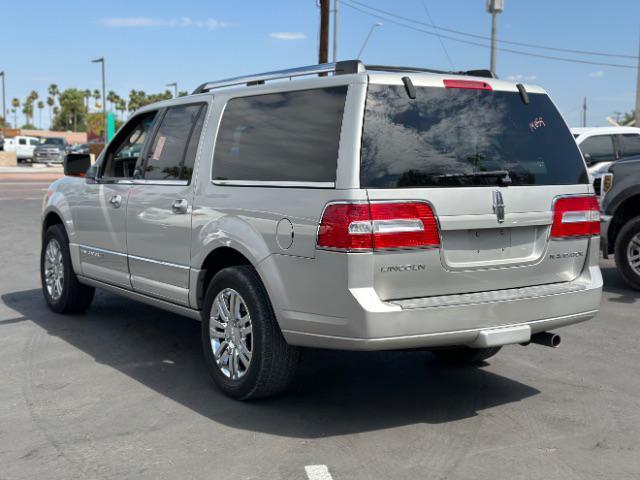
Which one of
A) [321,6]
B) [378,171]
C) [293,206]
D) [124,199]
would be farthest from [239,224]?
[321,6]

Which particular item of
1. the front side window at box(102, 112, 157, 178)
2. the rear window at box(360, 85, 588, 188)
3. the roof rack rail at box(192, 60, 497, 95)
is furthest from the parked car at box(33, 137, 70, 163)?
the rear window at box(360, 85, 588, 188)

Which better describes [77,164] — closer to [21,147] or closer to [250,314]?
[250,314]

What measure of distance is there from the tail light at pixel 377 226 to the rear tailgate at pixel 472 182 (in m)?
0.05

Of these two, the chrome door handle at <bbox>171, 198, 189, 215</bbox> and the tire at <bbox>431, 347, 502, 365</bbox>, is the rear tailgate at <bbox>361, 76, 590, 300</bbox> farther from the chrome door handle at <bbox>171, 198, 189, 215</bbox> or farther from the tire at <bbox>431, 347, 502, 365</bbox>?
the chrome door handle at <bbox>171, 198, 189, 215</bbox>

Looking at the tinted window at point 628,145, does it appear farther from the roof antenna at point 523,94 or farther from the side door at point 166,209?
the side door at point 166,209

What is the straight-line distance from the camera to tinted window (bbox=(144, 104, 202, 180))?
5.61m

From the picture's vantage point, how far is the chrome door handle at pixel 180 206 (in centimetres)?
533

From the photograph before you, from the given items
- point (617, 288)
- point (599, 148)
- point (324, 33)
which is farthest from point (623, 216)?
point (324, 33)

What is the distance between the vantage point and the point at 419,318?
13.6 ft

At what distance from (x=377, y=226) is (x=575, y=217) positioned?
1.48 metres

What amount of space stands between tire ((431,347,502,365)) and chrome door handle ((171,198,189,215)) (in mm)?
2132

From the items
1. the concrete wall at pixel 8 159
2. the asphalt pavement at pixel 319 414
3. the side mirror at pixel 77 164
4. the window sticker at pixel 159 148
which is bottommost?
the asphalt pavement at pixel 319 414

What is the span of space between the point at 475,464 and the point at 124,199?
3478mm

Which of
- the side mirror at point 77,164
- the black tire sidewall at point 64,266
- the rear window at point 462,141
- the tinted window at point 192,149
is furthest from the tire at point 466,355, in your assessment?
the side mirror at point 77,164
